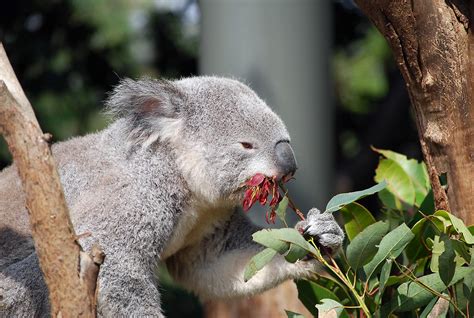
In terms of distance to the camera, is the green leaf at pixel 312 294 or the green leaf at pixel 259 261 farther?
the green leaf at pixel 312 294

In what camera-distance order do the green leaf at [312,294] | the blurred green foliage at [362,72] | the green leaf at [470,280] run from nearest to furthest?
the green leaf at [470,280] < the green leaf at [312,294] < the blurred green foliage at [362,72]

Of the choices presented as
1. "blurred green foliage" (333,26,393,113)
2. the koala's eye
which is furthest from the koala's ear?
"blurred green foliage" (333,26,393,113)

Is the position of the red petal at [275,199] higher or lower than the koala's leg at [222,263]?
higher

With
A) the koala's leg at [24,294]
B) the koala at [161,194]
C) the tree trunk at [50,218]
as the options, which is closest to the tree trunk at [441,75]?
the koala at [161,194]

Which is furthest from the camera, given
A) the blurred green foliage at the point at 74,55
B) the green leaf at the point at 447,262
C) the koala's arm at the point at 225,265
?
the blurred green foliage at the point at 74,55

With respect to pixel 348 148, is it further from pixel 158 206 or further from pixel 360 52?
pixel 158 206

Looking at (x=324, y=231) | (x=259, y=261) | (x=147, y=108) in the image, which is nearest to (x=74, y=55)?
(x=147, y=108)

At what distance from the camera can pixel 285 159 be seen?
2.43m

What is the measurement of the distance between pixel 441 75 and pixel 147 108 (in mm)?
1071

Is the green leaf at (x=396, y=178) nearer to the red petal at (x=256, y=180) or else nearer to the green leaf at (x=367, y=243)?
the red petal at (x=256, y=180)

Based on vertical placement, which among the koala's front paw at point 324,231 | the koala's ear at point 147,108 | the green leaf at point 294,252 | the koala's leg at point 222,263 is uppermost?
the koala's ear at point 147,108

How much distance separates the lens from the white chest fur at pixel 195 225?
8.45 feet

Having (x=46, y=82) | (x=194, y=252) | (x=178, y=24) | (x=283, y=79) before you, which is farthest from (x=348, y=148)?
(x=194, y=252)

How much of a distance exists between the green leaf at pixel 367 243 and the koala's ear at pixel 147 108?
3.12 ft
